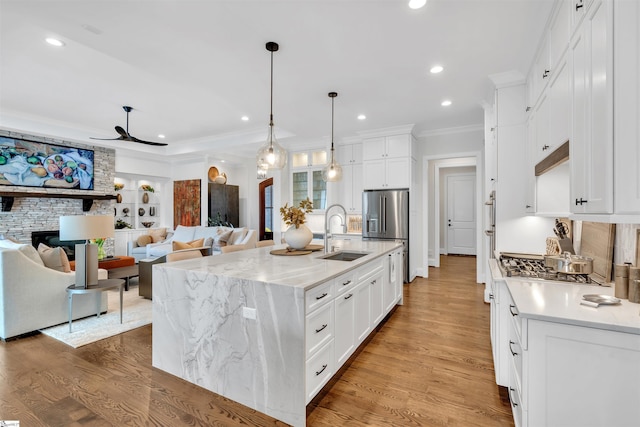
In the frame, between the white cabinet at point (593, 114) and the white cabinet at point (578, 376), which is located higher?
the white cabinet at point (593, 114)

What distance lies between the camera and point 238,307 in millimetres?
1930

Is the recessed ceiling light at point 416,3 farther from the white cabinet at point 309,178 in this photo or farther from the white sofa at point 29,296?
the white sofa at point 29,296

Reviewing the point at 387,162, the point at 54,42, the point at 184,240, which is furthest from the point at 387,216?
the point at 54,42

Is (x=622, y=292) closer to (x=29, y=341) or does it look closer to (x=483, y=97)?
(x=483, y=97)

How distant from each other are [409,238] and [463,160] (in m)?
2.64

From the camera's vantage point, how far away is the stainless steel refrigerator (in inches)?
211

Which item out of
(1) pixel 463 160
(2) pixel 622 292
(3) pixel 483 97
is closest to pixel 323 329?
(2) pixel 622 292

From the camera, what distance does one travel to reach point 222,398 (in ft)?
6.70

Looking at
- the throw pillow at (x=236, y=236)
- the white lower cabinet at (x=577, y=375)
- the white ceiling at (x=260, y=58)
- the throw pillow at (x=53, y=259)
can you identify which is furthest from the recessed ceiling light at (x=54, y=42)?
the white lower cabinet at (x=577, y=375)

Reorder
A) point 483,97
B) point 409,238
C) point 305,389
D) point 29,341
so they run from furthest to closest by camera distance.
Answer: point 409,238, point 483,97, point 29,341, point 305,389

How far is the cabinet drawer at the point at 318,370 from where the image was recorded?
1806 mm

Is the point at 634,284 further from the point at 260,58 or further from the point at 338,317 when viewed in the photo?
the point at 260,58

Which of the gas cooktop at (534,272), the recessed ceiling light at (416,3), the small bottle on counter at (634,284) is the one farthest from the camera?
the recessed ceiling light at (416,3)

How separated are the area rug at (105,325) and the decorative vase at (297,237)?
1934 mm
